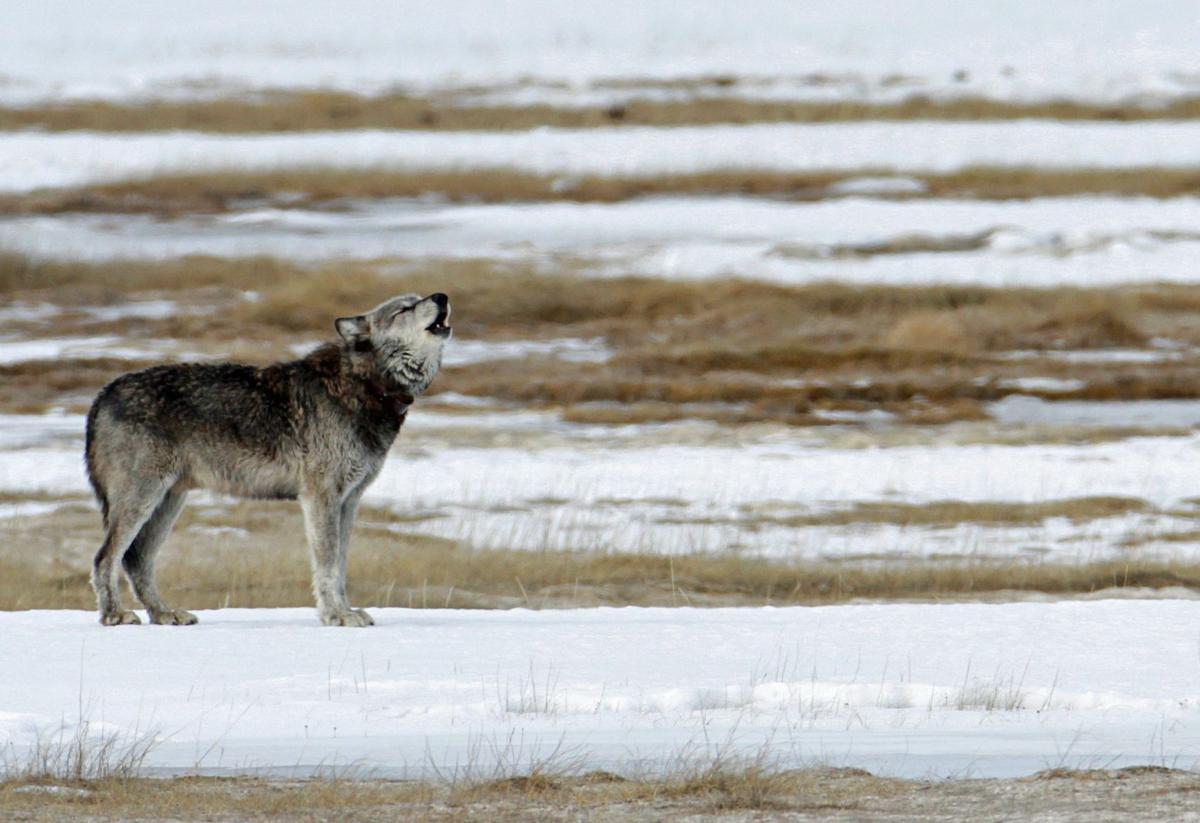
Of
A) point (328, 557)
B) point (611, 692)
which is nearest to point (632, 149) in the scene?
point (328, 557)

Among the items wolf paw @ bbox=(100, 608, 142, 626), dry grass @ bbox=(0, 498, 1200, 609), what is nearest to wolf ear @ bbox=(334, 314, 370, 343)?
wolf paw @ bbox=(100, 608, 142, 626)

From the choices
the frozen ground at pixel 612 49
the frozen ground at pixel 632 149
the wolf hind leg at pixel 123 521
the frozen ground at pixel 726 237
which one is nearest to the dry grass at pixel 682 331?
the frozen ground at pixel 726 237

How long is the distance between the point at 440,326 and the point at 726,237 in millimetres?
24331

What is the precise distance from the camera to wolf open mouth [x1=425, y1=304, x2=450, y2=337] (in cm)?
989

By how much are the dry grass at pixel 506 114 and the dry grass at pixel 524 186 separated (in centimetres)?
632

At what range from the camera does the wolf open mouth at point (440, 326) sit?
9891 mm

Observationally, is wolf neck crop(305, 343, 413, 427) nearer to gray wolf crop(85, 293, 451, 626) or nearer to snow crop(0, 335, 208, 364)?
gray wolf crop(85, 293, 451, 626)

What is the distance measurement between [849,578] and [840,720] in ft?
19.3

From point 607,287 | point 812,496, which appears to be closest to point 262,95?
point 607,287

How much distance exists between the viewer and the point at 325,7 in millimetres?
68188

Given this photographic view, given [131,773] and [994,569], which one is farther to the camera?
[994,569]

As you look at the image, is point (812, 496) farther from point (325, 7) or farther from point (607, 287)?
point (325, 7)

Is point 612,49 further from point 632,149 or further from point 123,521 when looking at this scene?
point 123,521

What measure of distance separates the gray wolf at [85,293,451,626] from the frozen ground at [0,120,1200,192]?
2997 cm
